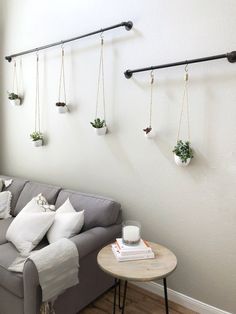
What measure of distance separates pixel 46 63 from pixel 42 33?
13.9 inches

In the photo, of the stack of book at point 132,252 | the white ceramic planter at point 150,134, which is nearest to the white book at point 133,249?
the stack of book at point 132,252

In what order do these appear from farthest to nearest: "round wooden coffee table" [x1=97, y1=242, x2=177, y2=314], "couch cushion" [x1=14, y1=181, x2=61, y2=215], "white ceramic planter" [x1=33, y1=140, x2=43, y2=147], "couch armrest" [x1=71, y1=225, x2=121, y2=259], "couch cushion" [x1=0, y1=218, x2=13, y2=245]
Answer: "white ceramic planter" [x1=33, y1=140, x2=43, y2=147] → "couch cushion" [x1=14, y1=181, x2=61, y2=215] → "couch cushion" [x1=0, y1=218, x2=13, y2=245] → "couch armrest" [x1=71, y1=225, x2=121, y2=259] → "round wooden coffee table" [x1=97, y1=242, x2=177, y2=314]

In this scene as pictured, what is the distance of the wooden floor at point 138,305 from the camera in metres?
1.96

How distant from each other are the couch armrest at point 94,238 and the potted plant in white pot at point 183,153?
2.47 feet

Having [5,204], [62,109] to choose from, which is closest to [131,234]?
[62,109]

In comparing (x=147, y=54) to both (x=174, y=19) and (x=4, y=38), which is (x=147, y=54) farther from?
(x=4, y=38)

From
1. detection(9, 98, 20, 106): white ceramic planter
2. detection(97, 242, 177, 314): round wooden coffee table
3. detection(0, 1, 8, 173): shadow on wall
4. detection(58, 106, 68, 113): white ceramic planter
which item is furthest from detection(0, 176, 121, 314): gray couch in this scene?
detection(0, 1, 8, 173): shadow on wall

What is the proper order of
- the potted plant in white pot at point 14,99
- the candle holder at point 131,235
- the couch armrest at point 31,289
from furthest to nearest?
the potted plant in white pot at point 14,99
the candle holder at point 131,235
the couch armrest at point 31,289

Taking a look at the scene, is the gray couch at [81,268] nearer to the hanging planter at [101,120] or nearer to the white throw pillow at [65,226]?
the white throw pillow at [65,226]

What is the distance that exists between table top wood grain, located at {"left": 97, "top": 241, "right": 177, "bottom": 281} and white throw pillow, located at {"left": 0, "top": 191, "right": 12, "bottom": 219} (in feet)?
4.78

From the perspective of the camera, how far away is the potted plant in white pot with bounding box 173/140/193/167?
183 cm

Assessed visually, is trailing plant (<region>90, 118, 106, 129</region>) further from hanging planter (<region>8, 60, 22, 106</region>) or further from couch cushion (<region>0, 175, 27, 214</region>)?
hanging planter (<region>8, 60, 22, 106</region>)

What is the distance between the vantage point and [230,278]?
1785 mm

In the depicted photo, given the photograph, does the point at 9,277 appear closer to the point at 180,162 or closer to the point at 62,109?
the point at 180,162
